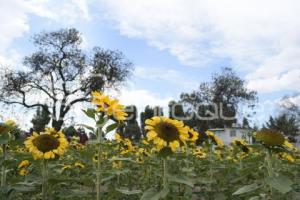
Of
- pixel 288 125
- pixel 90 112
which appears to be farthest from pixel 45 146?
pixel 288 125

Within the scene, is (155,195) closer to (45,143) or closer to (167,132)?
(167,132)

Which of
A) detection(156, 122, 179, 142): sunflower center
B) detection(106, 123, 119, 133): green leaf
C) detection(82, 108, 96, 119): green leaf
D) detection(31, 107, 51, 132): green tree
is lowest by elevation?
detection(156, 122, 179, 142): sunflower center

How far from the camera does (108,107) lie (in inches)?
132

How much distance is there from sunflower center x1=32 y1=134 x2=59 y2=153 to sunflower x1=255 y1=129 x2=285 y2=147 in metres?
1.45

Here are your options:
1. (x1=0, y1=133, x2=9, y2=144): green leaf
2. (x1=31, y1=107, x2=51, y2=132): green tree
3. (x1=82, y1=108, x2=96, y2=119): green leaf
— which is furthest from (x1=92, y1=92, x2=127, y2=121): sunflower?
(x1=31, y1=107, x2=51, y2=132): green tree

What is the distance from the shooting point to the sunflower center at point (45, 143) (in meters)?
3.43

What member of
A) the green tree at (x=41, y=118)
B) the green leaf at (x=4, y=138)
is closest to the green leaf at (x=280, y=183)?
the green leaf at (x=4, y=138)

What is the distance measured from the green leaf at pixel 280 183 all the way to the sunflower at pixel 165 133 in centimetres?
62

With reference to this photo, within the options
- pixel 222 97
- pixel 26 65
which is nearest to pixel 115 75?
pixel 26 65

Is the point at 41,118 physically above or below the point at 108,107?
above

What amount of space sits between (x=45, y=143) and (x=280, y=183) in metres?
1.68

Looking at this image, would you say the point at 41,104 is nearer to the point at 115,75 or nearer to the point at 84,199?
Answer: the point at 115,75

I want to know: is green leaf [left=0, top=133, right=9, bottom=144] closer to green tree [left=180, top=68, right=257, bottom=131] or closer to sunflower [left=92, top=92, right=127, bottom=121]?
sunflower [left=92, top=92, right=127, bottom=121]

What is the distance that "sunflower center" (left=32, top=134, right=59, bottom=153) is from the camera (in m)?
3.43
